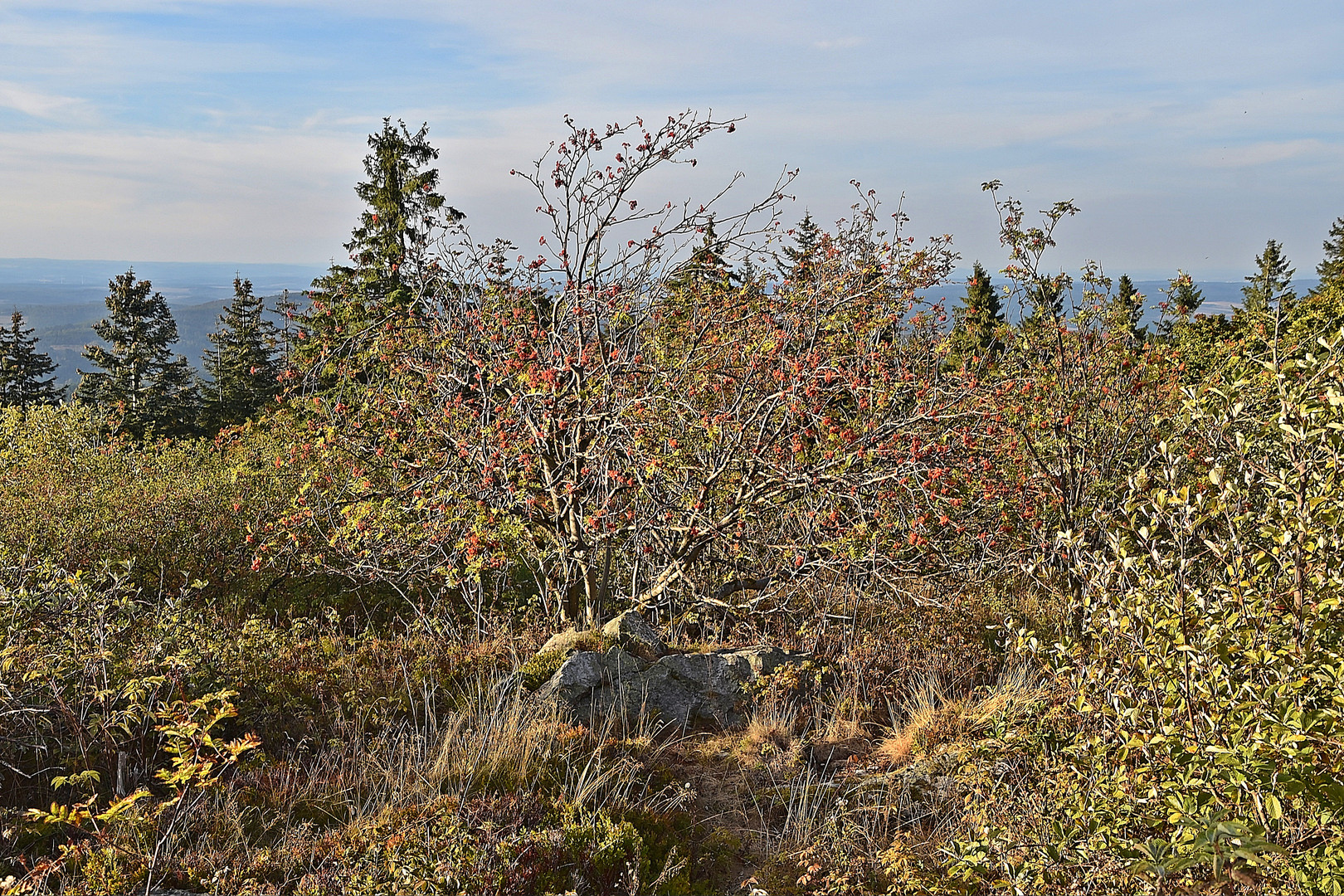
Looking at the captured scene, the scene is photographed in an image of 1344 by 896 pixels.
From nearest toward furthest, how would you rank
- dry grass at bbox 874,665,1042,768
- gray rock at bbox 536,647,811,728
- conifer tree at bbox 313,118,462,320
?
1. dry grass at bbox 874,665,1042,768
2. gray rock at bbox 536,647,811,728
3. conifer tree at bbox 313,118,462,320

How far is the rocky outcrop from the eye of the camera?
215 inches

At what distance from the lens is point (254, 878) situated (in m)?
3.55

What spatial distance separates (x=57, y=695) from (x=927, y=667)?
5.58 metres

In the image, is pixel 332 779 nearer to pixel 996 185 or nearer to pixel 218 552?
pixel 218 552

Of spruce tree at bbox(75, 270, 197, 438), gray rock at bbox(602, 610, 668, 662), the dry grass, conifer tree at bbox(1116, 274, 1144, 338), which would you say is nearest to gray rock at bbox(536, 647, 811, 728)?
gray rock at bbox(602, 610, 668, 662)

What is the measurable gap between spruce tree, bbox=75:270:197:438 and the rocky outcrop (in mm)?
39668

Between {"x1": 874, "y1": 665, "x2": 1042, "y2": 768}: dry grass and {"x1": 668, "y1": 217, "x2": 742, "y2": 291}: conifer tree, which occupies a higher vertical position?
{"x1": 668, "y1": 217, "x2": 742, "y2": 291}: conifer tree

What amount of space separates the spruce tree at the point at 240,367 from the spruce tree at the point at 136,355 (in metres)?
1.53

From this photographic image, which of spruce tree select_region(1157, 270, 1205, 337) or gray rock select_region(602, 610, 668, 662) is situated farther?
spruce tree select_region(1157, 270, 1205, 337)

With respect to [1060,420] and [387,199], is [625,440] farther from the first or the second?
[387,199]

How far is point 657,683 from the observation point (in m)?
5.68

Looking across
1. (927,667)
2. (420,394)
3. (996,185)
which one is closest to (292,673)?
(420,394)

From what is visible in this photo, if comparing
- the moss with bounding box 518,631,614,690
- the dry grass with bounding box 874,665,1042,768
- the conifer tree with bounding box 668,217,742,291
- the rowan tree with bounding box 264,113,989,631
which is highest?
the conifer tree with bounding box 668,217,742,291

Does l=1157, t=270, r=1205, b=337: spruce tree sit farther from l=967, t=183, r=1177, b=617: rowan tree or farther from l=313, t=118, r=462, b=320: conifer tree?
l=313, t=118, r=462, b=320: conifer tree
